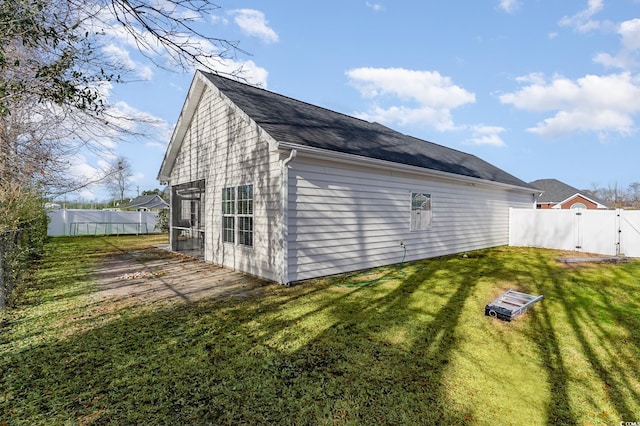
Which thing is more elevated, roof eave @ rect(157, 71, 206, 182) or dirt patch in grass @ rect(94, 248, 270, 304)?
roof eave @ rect(157, 71, 206, 182)

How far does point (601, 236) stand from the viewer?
1134 centimetres

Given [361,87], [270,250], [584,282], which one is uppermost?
[361,87]

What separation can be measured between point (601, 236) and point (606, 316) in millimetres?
9281

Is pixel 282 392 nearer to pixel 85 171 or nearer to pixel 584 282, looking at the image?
pixel 85 171

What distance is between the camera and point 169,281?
695cm

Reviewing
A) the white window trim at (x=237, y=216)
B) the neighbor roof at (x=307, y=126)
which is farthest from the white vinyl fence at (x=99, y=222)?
the neighbor roof at (x=307, y=126)

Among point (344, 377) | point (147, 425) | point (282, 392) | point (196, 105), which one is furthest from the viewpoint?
point (196, 105)

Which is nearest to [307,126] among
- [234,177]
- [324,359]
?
[234,177]

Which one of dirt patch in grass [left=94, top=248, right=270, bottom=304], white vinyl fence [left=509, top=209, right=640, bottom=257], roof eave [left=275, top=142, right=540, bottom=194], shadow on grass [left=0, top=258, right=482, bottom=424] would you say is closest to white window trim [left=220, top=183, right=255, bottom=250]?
dirt patch in grass [left=94, top=248, right=270, bottom=304]

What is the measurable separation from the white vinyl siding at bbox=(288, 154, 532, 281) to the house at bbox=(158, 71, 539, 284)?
0.03 m

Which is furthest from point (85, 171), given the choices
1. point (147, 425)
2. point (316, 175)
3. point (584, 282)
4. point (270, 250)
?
point (584, 282)

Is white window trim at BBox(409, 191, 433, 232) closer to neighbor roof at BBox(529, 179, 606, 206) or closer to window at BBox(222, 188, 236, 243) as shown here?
window at BBox(222, 188, 236, 243)

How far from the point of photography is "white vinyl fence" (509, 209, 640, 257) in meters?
10.7

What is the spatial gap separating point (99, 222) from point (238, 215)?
715 inches
